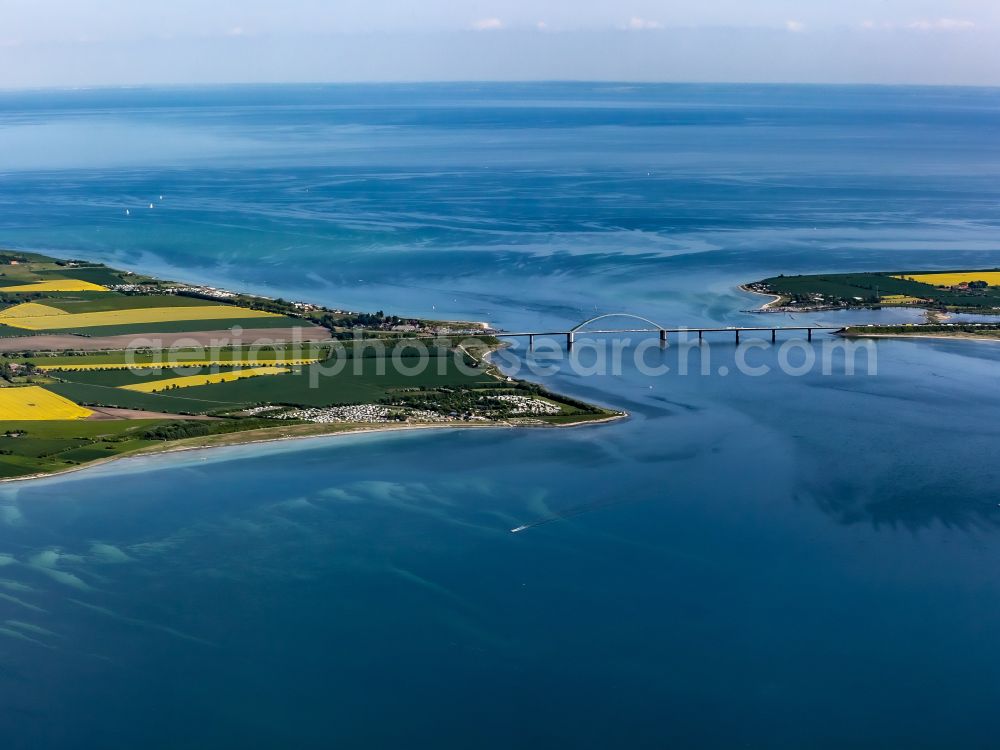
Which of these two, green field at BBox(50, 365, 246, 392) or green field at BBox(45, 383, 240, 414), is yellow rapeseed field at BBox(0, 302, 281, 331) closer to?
green field at BBox(50, 365, 246, 392)

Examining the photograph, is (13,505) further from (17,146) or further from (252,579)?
(17,146)

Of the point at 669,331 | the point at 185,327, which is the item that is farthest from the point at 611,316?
the point at 185,327

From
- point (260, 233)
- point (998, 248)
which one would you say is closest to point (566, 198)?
point (260, 233)

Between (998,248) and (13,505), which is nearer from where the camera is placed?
(13,505)

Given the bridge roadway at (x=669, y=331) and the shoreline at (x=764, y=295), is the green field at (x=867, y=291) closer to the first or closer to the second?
the shoreline at (x=764, y=295)

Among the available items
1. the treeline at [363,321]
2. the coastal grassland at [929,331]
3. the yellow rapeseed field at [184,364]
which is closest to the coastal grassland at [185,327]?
the treeline at [363,321]

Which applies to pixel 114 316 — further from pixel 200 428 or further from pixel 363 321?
pixel 200 428

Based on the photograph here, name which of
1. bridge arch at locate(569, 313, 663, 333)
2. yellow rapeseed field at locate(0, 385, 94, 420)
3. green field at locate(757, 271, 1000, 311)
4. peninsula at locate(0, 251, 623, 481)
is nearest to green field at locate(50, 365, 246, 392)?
peninsula at locate(0, 251, 623, 481)
